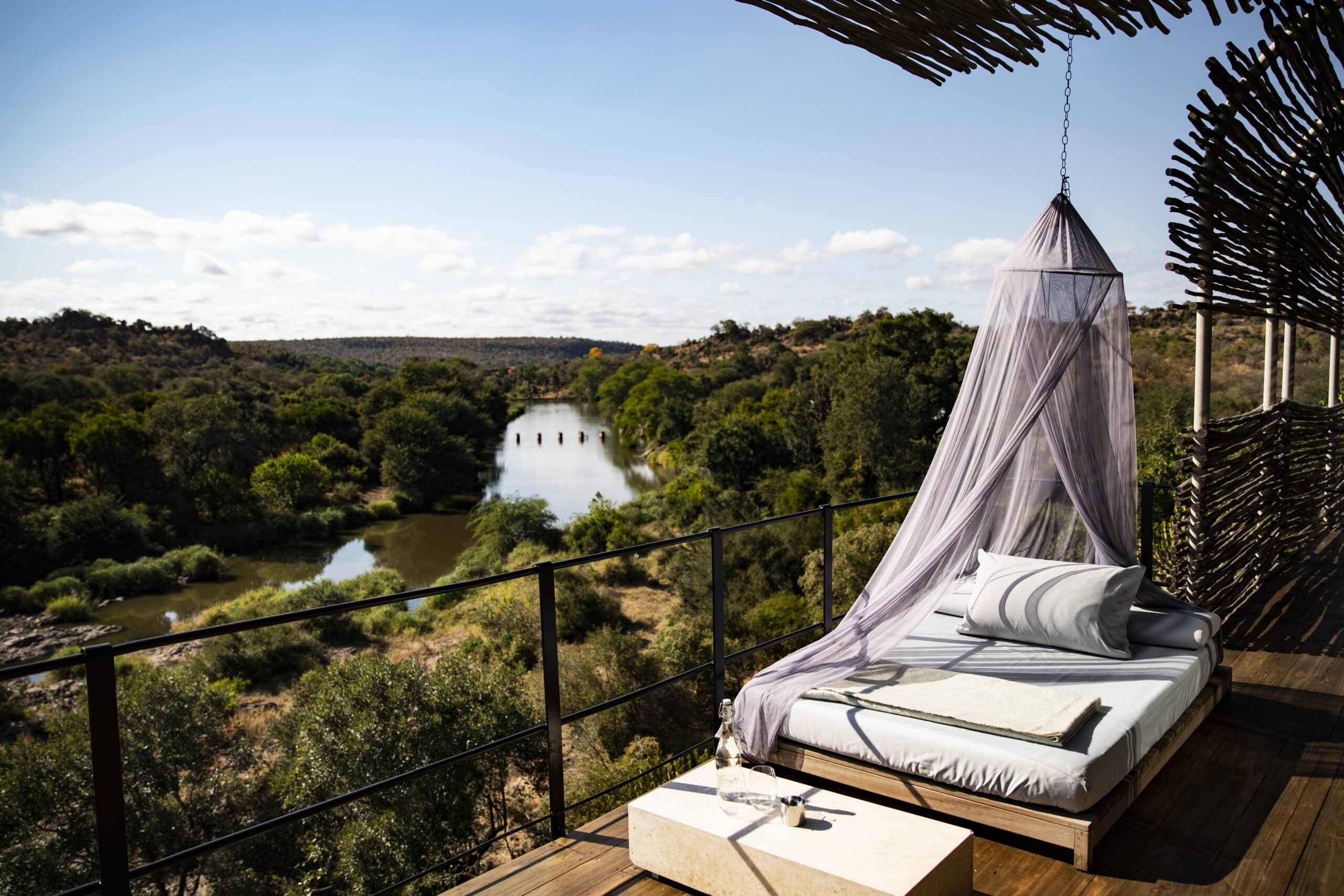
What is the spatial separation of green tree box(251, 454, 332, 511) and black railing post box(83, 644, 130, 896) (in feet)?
93.3

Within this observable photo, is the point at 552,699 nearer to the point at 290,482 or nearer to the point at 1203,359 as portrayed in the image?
the point at 1203,359

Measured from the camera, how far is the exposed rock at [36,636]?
19094 millimetres

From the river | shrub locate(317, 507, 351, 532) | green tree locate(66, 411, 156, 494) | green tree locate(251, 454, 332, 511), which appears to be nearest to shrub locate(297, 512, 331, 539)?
shrub locate(317, 507, 351, 532)

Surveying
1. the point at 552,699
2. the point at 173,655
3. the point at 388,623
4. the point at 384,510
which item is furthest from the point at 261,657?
the point at 552,699

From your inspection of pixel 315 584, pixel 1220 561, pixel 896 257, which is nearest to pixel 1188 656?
pixel 1220 561

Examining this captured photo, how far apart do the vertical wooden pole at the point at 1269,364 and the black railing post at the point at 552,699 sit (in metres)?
4.93

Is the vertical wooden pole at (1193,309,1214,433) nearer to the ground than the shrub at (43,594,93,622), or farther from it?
farther from it

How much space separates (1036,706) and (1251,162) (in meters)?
3.16

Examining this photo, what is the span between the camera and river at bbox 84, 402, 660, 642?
21062 mm

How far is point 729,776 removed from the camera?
7.15 feet

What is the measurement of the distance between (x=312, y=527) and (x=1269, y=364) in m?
26.6

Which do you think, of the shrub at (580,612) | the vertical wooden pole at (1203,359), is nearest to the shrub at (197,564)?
the shrub at (580,612)

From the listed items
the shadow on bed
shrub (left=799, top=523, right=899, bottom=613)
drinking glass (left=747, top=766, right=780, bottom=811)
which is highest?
drinking glass (left=747, top=766, right=780, bottom=811)

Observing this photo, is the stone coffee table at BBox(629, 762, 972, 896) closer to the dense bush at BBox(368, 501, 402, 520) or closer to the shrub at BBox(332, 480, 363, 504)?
the dense bush at BBox(368, 501, 402, 520)
